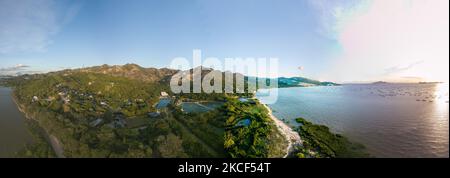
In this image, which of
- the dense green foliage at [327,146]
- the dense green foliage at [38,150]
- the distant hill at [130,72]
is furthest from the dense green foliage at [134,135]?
the distant hill at [130,72]

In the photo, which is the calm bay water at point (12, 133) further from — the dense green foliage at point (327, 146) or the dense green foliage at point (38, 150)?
the dense green foliage at point (327, 146)

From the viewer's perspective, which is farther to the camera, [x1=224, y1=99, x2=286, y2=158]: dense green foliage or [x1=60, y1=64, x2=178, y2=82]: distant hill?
[x1=60, y1=64, x2=178, y2=82]: distant hill

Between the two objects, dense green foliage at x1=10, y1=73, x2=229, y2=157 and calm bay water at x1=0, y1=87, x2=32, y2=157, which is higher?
dense green foliage at x1=10, y1=73, x2=229, y2=157

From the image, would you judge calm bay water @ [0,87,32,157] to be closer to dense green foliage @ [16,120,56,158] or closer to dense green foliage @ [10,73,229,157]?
dense green foliage @ [16,120,56,158]

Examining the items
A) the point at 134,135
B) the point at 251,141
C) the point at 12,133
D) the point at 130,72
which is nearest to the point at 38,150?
the point at 134,135

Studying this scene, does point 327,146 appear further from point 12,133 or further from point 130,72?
point 130,72

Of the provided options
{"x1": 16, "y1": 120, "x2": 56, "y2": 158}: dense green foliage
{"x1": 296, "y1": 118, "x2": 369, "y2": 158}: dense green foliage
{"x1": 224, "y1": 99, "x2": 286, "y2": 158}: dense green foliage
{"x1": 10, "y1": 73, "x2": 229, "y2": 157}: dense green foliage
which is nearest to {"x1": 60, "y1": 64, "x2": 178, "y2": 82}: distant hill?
{"x1": 10, "y1": 73, "x2": 229, "y2": 157}: dense green foliage

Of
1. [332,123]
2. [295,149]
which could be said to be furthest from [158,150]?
[332,123]
